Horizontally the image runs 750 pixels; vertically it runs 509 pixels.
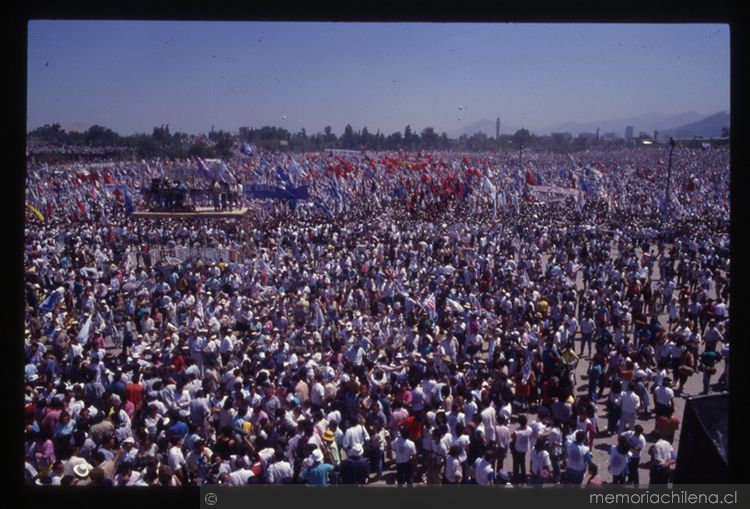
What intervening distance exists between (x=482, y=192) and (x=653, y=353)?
679 inches

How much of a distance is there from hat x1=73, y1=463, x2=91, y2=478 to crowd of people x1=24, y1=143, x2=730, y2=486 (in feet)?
0.05

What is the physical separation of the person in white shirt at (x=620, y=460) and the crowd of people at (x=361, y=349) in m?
0.02

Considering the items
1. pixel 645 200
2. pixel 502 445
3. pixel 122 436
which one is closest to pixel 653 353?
pixel 502 445

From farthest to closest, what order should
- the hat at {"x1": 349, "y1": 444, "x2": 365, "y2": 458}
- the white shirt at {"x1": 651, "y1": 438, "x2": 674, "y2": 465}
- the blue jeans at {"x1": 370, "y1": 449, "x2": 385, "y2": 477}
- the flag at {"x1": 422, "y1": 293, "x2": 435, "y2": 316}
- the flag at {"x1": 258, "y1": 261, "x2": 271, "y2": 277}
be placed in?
the flag at {"x1": 258, "y1": 261, "x2": 271, "y2": 277} < the flag at {"x1": 422, "y1": 293, "x2": 435, "y2": 316} < the blue jeans at {"x1": 370, "y1": 449, "x2": 385, "y2": 477} < the hat at {"x1": 349, "y1": 444, "x2": 365, "y2": 458} < the white shirt at {"x1": 651, "y1": 438, "x2": 674, "y2": 465}

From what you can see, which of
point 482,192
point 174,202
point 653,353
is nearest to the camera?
point 653,353

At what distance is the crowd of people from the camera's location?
6.16 metres

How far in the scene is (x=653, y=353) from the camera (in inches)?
371

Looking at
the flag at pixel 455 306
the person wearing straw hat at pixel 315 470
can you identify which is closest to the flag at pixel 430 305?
the flag at pixel 455 306

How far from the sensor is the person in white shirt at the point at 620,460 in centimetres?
603

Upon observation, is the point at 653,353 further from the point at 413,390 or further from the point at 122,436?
the point at 122,436

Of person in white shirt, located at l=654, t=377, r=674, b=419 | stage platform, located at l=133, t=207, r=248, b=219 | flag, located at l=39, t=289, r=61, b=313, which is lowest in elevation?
person in white shirt, located at l=654, t=377, r=674, b=419

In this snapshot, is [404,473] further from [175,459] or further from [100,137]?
[100,137]

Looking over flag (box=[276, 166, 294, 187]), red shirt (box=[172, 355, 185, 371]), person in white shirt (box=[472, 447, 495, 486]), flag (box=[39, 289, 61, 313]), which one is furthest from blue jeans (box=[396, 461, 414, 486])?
flag (box=[276, 166, 294, 187])

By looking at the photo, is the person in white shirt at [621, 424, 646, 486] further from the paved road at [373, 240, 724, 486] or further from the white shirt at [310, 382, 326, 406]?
the white shirt at [310, 382, 326, 406]
